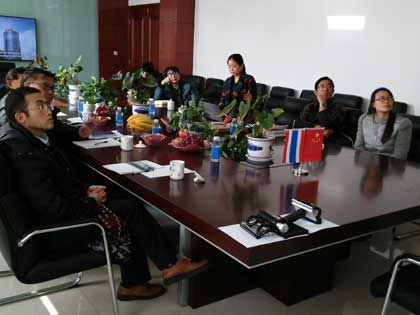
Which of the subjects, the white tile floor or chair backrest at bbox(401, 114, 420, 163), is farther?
chair backrest at bbox(401, 114, 420, 163)

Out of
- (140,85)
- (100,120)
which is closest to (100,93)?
(140,85)

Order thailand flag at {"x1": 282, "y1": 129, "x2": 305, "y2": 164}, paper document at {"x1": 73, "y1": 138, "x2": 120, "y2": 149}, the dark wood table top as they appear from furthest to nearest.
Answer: paper document at {"x1": 73, "y1": 138, "x2": 120, "y2": 149}
thailand flag at {"x1": 282, "y1": 129, "x2": 305, "y2": 164}
the dark wood table top

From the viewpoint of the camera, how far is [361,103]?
5.43 meters

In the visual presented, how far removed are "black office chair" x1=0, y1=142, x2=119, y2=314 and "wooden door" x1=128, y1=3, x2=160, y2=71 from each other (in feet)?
26.4

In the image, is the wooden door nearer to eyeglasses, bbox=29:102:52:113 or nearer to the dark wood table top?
the dark wood table top

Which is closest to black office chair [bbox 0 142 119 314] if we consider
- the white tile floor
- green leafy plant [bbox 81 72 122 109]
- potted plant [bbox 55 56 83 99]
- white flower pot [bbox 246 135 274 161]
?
the white tile floor

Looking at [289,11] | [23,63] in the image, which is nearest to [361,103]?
[289,11]

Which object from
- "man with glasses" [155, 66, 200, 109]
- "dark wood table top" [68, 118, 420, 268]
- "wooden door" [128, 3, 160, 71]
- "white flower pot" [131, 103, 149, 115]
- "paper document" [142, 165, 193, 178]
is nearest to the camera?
"dark wood table top" [68, 118, 420, 268]

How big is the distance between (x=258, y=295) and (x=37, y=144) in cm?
145

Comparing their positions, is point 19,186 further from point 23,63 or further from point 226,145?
point 23,63

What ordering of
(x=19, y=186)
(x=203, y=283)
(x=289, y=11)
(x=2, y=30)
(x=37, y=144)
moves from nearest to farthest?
1. (x=19, y=186)
2. (x=37, y=144)
3. (x=203, y=283)
4. (x=289, y=11)
5. (x=2, y=30)

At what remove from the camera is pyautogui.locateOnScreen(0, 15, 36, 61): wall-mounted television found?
7.89 m

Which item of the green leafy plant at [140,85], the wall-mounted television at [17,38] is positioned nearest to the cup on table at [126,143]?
the green leafy plant at [140,85]

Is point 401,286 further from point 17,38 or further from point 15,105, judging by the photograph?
point 17,38
